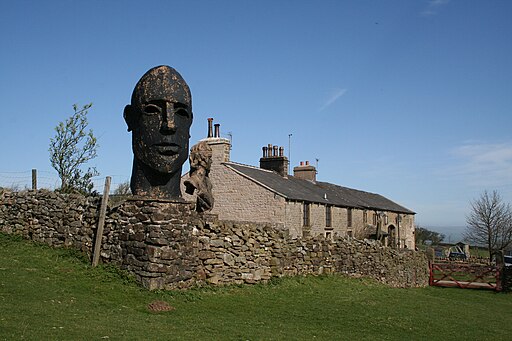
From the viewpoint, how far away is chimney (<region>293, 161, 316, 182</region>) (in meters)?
40.0

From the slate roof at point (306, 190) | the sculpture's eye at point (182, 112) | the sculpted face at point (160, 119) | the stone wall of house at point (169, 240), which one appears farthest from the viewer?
the slate roof at point (306, 190)

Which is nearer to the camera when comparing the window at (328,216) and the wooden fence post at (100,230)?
the wooden fence post at (100,230)

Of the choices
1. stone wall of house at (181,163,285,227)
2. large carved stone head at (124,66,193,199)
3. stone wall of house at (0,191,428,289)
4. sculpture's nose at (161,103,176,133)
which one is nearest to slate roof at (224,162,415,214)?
stone wall of house at (181,163,285,227)

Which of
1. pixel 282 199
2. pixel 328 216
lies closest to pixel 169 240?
pixel 282 199

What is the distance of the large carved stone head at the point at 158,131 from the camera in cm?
1291

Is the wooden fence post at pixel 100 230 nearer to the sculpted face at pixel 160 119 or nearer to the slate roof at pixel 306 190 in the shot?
the sculpted face at pixel 160 119

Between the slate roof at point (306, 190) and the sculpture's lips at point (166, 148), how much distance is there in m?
15.5

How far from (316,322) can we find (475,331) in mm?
4361

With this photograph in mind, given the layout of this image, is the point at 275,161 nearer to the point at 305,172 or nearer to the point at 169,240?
the point at 305,172

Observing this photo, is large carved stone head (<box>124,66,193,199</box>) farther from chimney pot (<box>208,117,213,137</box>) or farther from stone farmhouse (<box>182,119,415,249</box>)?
chimney pot (<box>208,117,213,137</box>)

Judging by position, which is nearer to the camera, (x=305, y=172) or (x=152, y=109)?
(x=152, y=109)

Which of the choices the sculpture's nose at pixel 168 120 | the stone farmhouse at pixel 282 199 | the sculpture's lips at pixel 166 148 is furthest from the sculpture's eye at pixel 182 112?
the stone farmhouse at pixel 282 199

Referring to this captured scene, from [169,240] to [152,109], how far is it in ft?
11.2

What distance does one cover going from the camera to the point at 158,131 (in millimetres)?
12953
